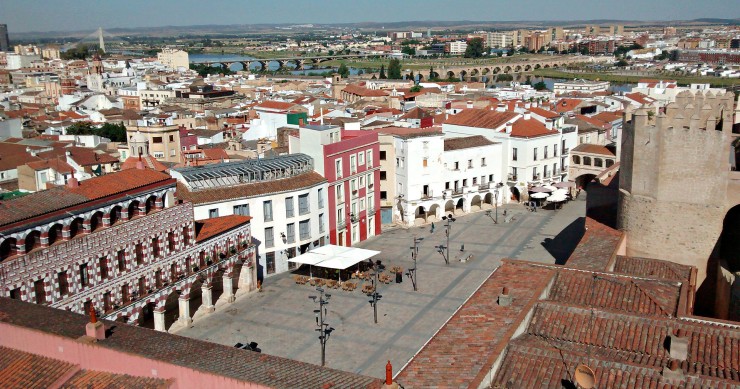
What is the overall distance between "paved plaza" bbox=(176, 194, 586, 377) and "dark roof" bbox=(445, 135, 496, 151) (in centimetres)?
786

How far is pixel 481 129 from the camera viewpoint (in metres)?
63.6

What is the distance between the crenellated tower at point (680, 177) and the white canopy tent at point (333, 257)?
15846 millimetres

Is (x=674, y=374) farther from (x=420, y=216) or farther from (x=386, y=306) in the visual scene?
(x=420, y=216)

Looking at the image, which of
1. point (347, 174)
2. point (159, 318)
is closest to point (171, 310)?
point (159, 318)

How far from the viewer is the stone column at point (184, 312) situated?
36.6 metres

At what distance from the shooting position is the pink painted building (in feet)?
160

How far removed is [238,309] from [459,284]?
43.3 ft

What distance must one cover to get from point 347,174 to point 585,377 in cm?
3346

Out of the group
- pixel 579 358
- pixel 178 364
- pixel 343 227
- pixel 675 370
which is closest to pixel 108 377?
pixel 178 364

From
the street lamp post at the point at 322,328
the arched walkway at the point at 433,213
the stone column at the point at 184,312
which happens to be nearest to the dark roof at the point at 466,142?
the arched walkway at the point at 433,213

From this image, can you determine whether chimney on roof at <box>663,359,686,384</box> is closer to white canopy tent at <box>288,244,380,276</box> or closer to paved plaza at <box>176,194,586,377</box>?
paved plaza at <box>176,194,586,377</box>

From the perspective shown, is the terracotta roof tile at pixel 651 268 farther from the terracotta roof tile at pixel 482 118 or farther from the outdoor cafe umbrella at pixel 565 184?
the terracotta roof tile at pixel 482 118

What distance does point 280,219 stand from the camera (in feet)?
147

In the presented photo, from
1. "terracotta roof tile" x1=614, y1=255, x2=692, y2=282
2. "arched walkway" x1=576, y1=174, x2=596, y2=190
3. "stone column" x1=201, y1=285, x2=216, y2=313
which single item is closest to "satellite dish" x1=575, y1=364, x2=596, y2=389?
"terracotta roof tile" x1=614, y1=255, x2=692, y2=282
